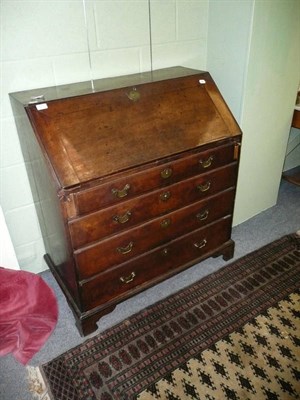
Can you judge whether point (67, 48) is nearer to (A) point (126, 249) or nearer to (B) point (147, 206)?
(B) point (147, 206)

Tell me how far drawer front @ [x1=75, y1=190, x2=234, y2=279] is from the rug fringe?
21.5 inches

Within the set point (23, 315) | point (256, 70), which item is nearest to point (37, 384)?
point (23, 315)

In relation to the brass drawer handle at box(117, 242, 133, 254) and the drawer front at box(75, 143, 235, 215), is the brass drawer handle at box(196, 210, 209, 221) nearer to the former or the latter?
the drawer front at box(75, 143, 235, 215)

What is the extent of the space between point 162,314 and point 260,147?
4.53 ft

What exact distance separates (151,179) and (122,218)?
239 millimetres

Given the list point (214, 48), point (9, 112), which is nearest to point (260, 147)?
point (214, 48)

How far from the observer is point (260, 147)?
233cm

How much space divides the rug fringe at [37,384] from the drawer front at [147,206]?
0.69 meters

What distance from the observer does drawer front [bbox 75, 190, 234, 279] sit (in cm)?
156

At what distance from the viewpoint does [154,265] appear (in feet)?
6.05

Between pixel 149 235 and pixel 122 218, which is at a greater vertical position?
pixel 122 218

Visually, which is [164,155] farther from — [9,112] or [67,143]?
[9,112]

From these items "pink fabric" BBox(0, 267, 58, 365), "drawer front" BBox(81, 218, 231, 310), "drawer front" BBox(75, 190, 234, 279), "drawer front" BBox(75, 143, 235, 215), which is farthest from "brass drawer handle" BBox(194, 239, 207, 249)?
"pink fabric" BBox(0, 267, 58, 365)

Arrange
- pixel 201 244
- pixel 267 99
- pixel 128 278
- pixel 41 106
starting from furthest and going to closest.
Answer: pixel 267 99
pixel 201 244
pixel 128 278
pixel 41 106
